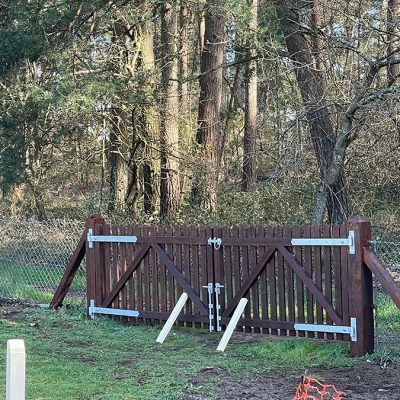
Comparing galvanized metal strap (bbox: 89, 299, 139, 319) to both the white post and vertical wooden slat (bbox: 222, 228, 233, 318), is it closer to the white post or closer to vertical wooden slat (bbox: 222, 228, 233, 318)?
vertical wooden slat (bbox: 222, 228, 233, 318)

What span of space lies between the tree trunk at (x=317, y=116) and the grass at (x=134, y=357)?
4514mm

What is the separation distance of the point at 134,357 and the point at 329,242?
2.57m

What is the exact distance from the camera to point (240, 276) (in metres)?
9.24

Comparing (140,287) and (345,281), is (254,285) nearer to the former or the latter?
(345,281)

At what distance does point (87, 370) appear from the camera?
741cm

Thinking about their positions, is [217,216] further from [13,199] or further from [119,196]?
[13,199]

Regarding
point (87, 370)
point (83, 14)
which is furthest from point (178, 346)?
point (83, 14)

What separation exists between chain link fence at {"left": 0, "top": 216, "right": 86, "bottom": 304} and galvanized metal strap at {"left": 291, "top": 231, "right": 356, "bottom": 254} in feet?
17.1

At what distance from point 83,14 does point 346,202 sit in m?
7.08

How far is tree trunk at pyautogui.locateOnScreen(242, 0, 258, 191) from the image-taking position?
52.3 feet

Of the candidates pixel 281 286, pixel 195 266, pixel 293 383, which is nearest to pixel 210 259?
pixel 195 266

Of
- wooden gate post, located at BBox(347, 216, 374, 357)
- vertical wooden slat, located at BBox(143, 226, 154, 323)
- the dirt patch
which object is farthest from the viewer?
vertical wooden slat, located at BBox(143, 226, 154, 323)

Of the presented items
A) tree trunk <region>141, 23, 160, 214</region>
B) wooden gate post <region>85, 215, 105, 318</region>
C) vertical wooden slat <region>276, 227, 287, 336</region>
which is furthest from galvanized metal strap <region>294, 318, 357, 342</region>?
tree trunk <region>141, 23, 160, 214</region>

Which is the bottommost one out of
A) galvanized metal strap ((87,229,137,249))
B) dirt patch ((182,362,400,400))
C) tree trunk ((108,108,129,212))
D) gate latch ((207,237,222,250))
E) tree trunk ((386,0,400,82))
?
dirt patch ((182,362,400,400))
